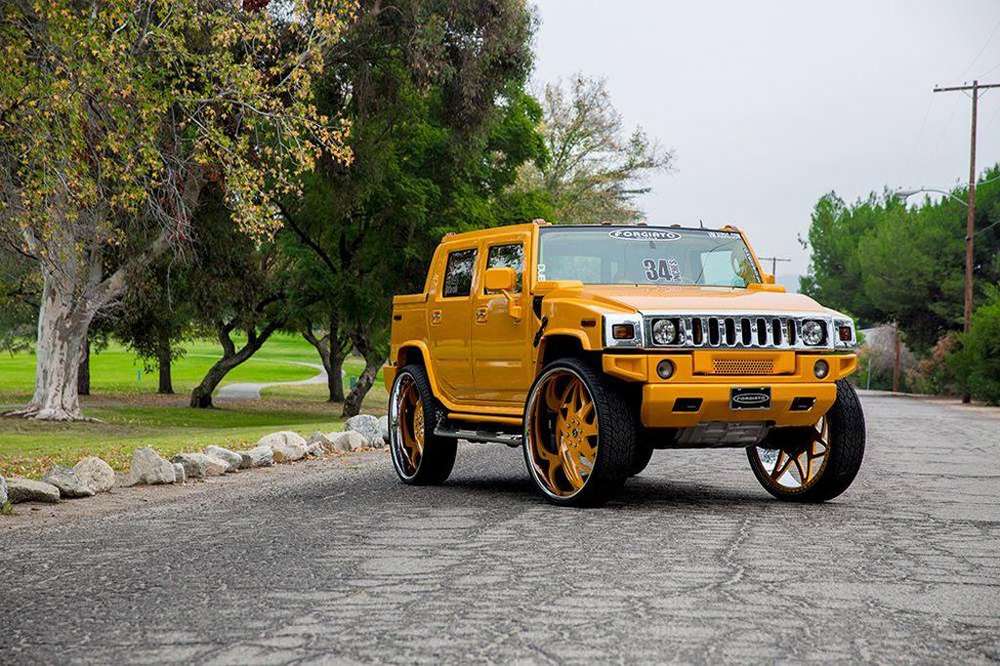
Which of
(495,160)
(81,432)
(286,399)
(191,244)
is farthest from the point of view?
(286,399)

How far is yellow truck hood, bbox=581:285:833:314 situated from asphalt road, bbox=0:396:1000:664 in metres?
1.49

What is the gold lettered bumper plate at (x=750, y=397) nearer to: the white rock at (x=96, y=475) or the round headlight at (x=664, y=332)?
the round headlight at (x=664, y=332)

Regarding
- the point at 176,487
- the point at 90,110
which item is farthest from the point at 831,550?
the point at 90,110

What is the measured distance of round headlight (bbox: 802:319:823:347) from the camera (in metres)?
10.7

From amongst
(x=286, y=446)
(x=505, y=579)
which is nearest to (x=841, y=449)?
(x=505, y=579)

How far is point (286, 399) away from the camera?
5497 cm

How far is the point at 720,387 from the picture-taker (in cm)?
1018

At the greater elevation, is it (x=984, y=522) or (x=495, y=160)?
(x=495, y=160)

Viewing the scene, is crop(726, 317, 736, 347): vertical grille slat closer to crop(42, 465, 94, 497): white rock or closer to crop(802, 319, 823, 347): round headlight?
crop(802, 319, 823, 347): round headlight

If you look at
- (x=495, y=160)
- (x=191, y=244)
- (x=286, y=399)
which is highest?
(x=495, y=160)

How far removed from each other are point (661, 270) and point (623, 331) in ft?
5.97

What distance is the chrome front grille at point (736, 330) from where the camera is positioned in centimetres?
1024

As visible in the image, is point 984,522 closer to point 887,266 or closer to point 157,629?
point 157,629

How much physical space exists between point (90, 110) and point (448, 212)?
2092cm
